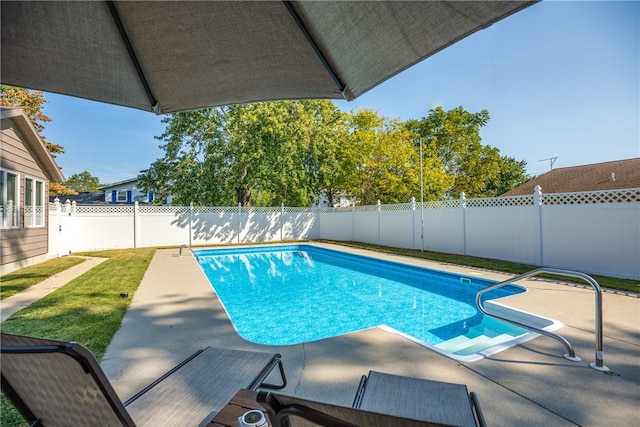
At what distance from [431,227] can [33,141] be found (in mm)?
12442

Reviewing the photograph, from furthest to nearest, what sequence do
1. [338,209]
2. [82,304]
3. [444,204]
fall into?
[338,209], [444,204], [82,304]

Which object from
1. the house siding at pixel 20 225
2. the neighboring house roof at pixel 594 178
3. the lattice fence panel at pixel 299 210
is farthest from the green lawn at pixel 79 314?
the neighboring house roof at pixel 594 178

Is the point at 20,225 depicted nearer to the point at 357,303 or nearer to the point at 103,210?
the point at 103,210

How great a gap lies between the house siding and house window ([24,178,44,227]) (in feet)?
0.44

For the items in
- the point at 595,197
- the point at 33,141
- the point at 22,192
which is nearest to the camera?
the point at 595,197

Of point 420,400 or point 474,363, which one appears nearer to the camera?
point 420,400

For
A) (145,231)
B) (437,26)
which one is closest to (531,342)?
(437,26)

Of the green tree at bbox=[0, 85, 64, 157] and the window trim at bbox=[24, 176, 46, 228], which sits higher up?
the green tree at bbox=[0, 85, 64, 157]

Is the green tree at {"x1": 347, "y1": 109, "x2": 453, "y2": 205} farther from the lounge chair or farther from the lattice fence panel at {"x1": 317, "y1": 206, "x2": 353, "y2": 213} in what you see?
the lounge chair

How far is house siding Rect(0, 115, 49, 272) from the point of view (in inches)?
283

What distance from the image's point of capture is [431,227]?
1199 cm

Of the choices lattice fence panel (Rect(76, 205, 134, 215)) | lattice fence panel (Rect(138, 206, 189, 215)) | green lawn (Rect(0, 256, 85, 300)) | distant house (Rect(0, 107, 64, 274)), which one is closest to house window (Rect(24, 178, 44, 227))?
distant house (Rect(0, 107, 64, 274))

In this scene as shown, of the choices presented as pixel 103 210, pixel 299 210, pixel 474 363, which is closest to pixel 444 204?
pixel 299 210

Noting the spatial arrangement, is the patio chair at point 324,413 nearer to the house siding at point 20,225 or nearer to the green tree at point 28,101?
the house siding at point 20,225
